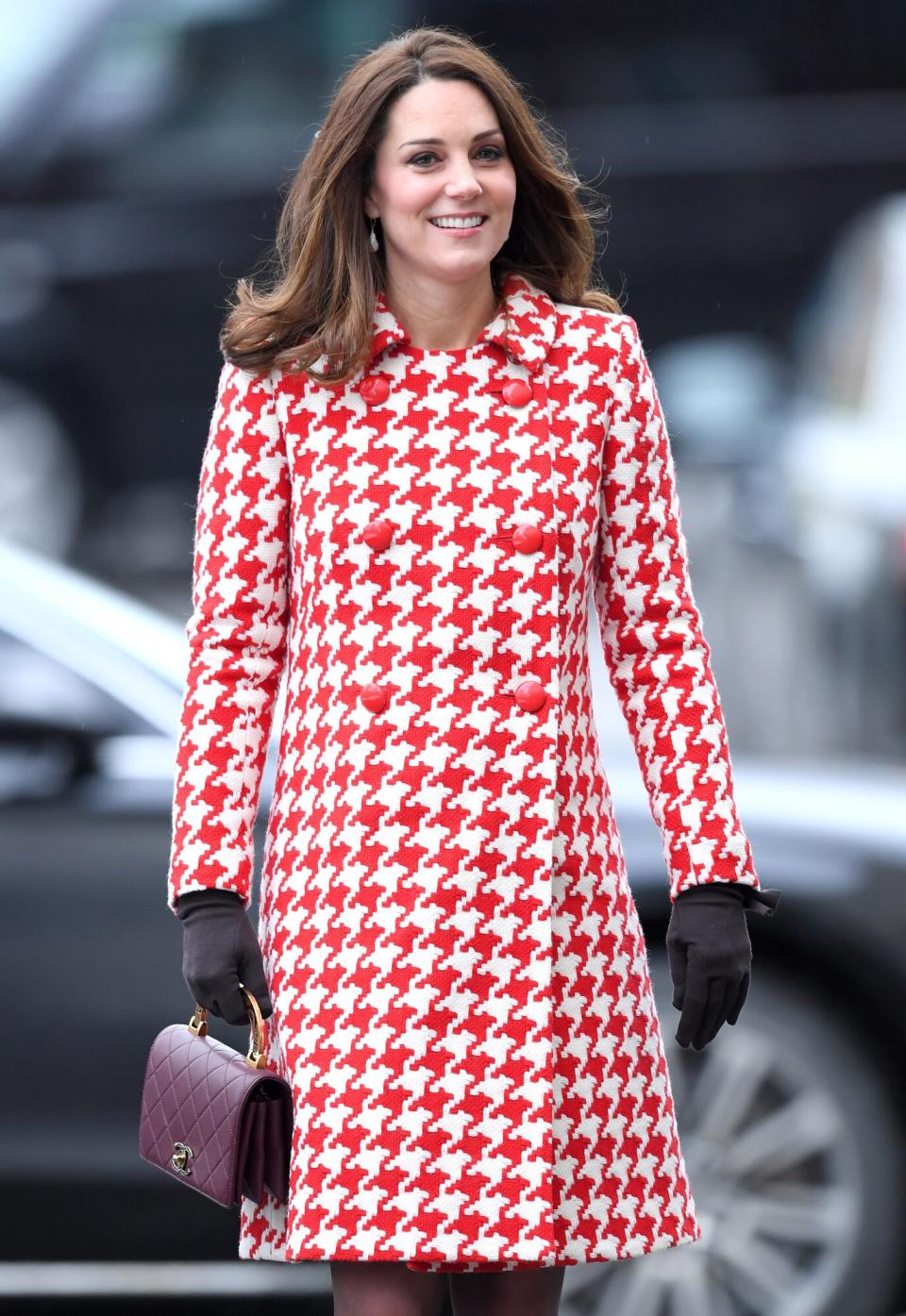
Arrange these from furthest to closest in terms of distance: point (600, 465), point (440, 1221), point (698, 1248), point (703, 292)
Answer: point (703, 292) → point (698, 1248) → point (600, 465) → point (440, 1221)

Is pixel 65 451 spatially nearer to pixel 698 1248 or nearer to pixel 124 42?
pixel 124 42

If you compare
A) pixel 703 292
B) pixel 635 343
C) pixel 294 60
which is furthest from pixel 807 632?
pixel 635 343

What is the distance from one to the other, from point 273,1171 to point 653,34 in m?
4.29

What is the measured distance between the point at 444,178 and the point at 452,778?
0.66m

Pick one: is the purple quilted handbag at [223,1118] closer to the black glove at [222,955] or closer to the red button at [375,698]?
the black glove at [222,955]

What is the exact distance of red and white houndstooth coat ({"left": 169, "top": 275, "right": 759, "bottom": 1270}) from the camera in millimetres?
2555

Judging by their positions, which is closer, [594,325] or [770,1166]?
[594,325]

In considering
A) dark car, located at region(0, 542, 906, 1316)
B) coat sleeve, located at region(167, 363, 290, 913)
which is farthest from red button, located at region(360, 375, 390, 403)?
dark car, located at region(0, 542, 906, 1316)

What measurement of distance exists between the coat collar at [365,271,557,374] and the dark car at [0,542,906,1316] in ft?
4.39

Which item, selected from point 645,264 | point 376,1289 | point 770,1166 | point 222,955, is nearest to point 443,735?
point 222,955

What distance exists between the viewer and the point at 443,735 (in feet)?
8.48

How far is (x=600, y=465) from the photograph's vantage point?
269 cm

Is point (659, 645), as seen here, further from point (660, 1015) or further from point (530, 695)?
point (660, 1015)

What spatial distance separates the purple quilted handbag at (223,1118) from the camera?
255 cm
